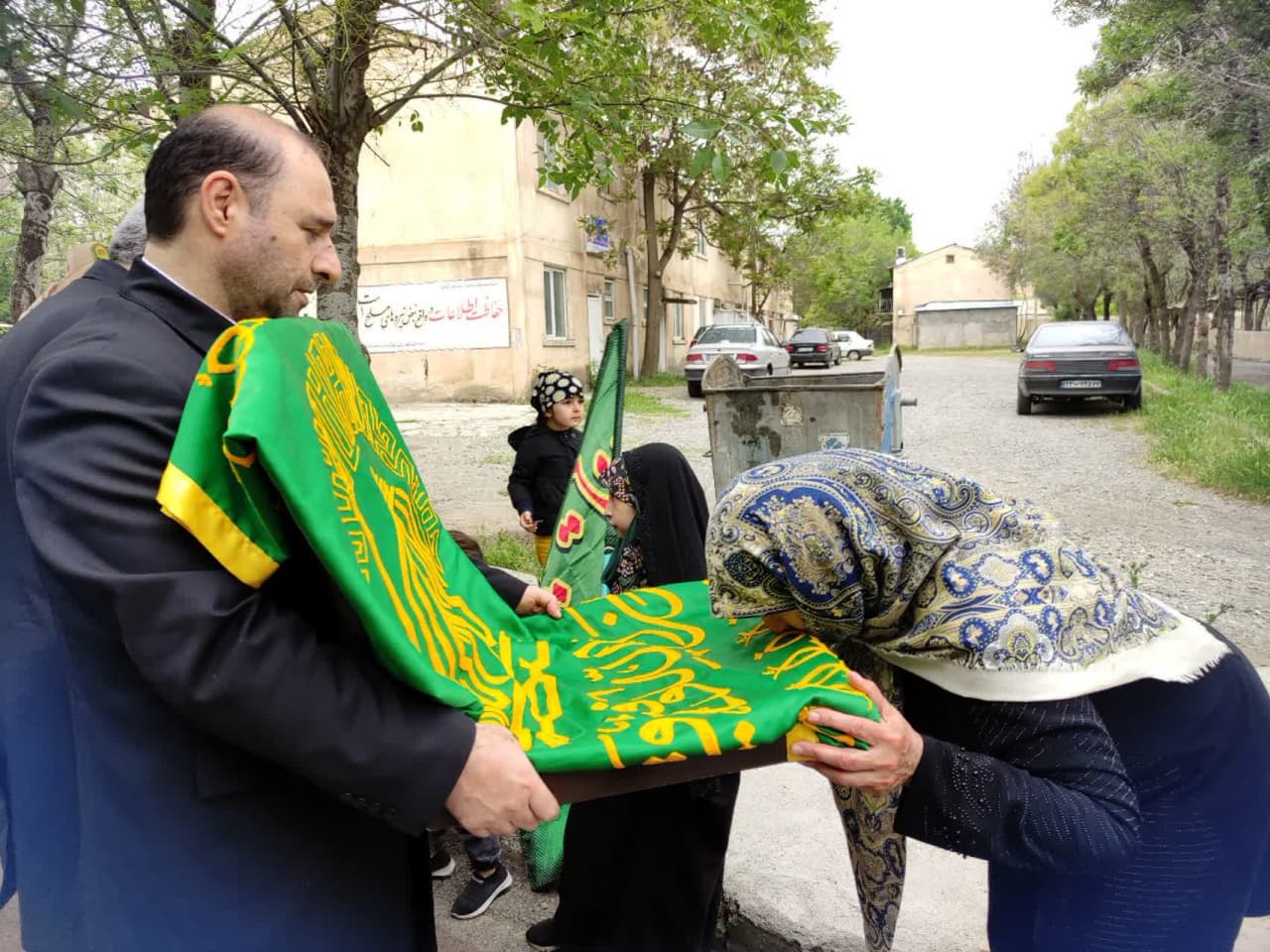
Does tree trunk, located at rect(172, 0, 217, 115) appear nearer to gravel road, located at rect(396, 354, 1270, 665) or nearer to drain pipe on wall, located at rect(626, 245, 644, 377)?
gravel road, located at rect(396, 354, 1270, 665)

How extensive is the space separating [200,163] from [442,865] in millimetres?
2450

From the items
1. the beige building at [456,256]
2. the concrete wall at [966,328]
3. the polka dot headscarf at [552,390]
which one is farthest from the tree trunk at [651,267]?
the concrete wall at [966,328]

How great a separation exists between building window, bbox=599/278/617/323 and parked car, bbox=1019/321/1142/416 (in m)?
11.3

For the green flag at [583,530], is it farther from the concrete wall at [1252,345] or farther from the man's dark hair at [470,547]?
the concrete wall at [1252,345]

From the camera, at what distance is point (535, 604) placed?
1.97 meters

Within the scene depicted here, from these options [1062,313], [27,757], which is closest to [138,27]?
[27,757]

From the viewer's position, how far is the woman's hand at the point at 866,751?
134 cm

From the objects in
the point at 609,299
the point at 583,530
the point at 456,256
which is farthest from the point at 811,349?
the point at 583,530

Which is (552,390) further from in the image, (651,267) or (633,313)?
(633,313)

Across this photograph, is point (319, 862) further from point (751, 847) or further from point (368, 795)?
point (751, 847)

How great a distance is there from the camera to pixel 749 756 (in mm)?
1391

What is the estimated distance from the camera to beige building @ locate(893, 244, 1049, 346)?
6203cm

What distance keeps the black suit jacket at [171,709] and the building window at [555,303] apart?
1764 centimetres

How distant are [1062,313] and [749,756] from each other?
182ft
